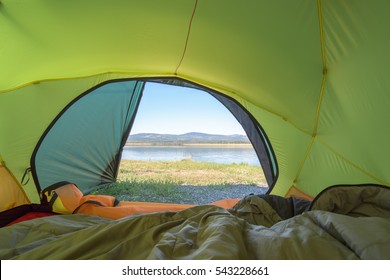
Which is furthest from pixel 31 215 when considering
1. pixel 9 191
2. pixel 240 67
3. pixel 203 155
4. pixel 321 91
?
pixel 203 155

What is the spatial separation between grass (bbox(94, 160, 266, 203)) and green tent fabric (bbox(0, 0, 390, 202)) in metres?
0.69

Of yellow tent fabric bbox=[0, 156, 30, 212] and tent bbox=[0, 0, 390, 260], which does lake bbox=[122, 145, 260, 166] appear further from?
yellow tent fabric bbox=[0, 156, 30, 212]

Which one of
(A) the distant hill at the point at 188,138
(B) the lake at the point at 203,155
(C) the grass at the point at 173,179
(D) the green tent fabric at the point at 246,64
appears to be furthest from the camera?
(A) the distant hill at the point at 188,138

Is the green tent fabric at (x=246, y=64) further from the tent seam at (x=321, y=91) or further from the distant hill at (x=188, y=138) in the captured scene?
the distant hill at (x=188, y=138)

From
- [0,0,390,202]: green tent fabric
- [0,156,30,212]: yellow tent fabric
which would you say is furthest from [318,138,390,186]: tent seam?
[0,156,30,212]: yellow tent fabric

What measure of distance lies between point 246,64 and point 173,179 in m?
1.53

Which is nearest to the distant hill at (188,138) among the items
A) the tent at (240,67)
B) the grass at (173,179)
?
the grass at (173,179)

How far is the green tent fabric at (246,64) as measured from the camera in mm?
833

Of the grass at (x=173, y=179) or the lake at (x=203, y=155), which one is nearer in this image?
the grass at (x=173, y=179)

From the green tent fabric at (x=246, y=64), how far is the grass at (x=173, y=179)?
2.28ft

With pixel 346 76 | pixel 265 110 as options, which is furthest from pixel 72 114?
pixel 346 76

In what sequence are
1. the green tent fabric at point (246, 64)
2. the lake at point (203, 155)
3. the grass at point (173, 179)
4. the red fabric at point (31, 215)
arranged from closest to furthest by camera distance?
1. the green tent fabric at point (246, 64)
2. the red fabric at point (31, 215)
3. the grass at point (173, 179)
4. the lake at point (203, 155)

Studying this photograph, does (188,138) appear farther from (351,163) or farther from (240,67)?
(351,163)

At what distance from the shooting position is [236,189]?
2.16 meters
